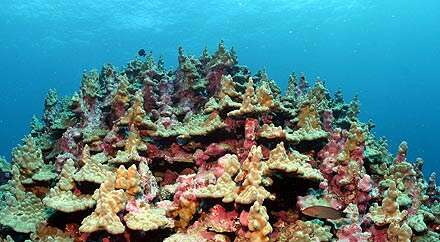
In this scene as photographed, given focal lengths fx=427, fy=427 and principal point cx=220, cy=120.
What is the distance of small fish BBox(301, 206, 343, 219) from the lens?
438cm

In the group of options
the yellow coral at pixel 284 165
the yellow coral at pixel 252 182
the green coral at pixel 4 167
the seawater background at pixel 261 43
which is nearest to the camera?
the yellow coral at pixel 252 182

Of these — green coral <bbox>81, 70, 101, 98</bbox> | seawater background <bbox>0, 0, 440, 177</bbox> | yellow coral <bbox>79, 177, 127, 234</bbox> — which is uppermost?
seawater background <bbox>0, 0, 440, 177</bbox>

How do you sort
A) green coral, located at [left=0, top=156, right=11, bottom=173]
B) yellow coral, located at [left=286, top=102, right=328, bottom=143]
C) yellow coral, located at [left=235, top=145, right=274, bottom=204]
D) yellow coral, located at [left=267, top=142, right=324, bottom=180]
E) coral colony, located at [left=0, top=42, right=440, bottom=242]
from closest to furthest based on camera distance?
1. yellow coral, located at [left=235, top=145, right=274, bottom=204]
2. coral colony, located at [left=0, top=42, right=440, bottom=242]
3. yellow coral, located at [left=267, top=142, right=324, bottom=180]
4. yellow coral, located at [left=286, top=102, right=328, bottom=143]
5. green coral, located at [left=0, top=156, right=11, bottom=173]

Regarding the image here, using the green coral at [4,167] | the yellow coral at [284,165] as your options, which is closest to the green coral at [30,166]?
the green coral at [4,167]

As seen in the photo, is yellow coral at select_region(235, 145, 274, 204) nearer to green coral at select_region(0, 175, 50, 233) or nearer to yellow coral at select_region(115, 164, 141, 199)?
yellow coral at select_region(115, 164, 141, 199)

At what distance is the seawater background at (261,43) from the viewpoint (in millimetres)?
47844

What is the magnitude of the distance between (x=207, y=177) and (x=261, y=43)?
229 ft

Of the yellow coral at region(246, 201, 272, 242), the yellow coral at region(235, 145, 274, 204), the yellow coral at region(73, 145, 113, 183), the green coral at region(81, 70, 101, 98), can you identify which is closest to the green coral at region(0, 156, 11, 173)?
the green coral at region(81, 70, 101, 98)

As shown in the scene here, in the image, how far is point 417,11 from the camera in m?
69.1

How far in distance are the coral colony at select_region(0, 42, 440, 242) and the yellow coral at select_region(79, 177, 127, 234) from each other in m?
0.01

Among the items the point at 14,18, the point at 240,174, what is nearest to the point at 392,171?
the point at 240,174

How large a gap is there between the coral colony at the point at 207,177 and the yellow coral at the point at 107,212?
0.01m

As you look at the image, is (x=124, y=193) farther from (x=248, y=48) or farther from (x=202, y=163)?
(x=248, y=48)

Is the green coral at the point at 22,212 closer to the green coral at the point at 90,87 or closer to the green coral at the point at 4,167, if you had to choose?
the green coral at the point at 90,87
